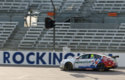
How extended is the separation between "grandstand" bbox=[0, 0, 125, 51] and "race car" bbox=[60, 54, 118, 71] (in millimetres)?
10066

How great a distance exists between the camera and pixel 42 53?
22766 mm

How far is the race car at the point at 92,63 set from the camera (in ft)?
60.2

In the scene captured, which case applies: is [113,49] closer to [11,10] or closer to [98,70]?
[98,70]

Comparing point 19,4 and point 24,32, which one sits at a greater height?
point 19,4

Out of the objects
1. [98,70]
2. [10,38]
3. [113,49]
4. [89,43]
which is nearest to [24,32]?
[10,38]

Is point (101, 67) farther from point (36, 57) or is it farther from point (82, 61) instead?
point (36, 57)

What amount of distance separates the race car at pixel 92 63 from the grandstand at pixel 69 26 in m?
10.1

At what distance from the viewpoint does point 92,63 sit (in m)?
18.6

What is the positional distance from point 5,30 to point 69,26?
23.6 feet

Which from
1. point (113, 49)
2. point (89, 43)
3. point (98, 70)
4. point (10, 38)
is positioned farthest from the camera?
point (10, 38)

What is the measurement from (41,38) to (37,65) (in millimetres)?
10016

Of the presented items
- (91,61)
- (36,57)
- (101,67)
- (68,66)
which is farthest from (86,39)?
(101,67)

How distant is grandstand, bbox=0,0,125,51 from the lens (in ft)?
101

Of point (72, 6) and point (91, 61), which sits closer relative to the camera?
point (91, 61)
